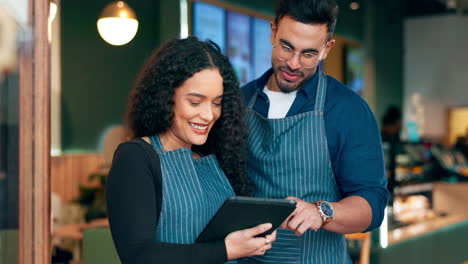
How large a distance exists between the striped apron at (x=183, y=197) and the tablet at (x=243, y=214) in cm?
6

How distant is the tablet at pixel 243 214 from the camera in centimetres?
124

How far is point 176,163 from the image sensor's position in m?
1.40

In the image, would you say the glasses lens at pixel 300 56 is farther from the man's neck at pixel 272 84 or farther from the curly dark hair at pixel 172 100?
the curly dark hair at pixel 172 100

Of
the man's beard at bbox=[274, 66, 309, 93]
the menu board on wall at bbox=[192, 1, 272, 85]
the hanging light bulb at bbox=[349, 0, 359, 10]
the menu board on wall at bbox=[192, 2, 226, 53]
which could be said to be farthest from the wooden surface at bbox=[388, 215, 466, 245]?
the hanging light bulb at bbox=[349, 0, 359, 10]

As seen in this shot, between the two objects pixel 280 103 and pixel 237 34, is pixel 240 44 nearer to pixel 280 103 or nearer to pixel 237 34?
pixel 237 34

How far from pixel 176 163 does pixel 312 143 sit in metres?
0.48

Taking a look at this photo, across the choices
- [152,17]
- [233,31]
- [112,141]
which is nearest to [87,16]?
[152,17]

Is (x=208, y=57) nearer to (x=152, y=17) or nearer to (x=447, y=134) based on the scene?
(x=152, y=17)

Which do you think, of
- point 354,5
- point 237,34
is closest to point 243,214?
point 237,34

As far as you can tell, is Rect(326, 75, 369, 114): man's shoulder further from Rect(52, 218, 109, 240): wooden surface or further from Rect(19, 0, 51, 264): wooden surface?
Rect(52, 218, 109, 240): wooden surface

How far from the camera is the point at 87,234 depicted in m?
2.14

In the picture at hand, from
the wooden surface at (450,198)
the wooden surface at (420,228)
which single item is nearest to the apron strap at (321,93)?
the wooden surface at (420,228)

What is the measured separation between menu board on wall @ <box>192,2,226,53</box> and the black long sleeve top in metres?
5.15

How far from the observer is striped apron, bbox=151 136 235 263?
1.34 m
